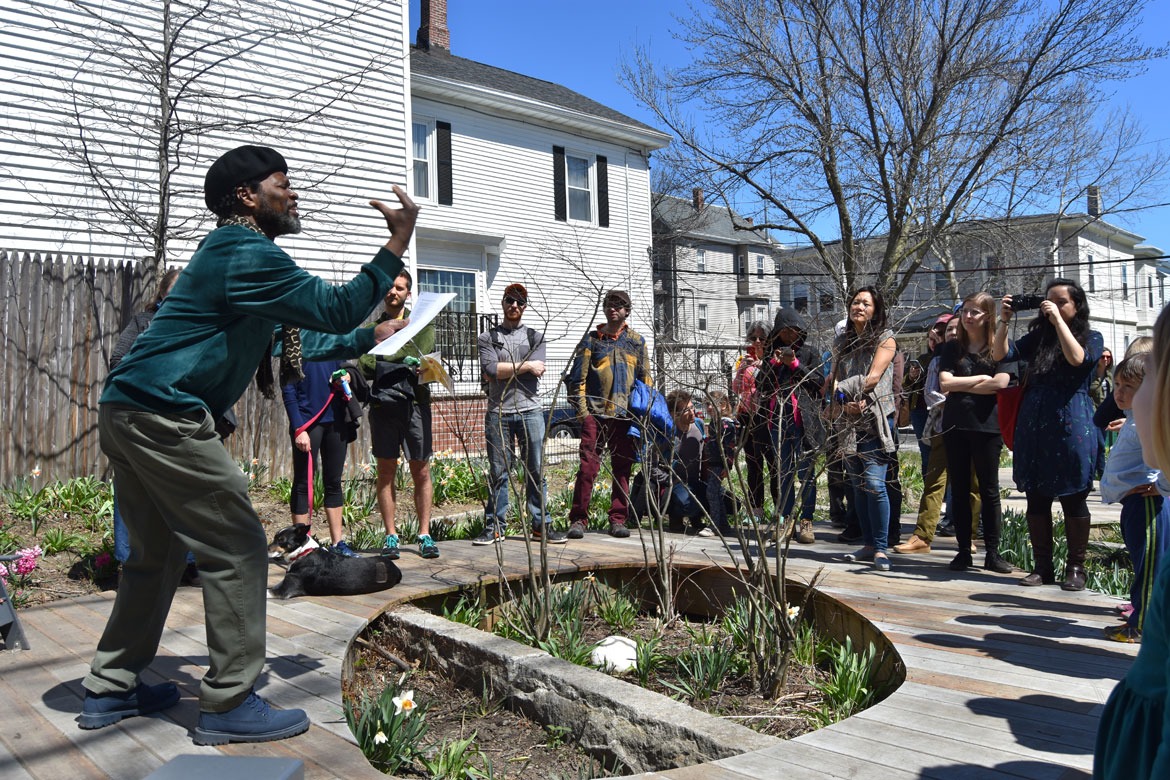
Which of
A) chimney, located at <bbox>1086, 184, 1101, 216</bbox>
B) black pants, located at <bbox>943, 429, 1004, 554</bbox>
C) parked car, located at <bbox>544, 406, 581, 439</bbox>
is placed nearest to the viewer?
black pants, located at <bbox>943, 429, 1004, 554</bbox>

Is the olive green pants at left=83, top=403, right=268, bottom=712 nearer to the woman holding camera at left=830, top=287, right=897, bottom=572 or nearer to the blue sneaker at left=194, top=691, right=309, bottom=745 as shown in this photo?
the blue sneaker at left=194, top=691, right=309, bottom=745

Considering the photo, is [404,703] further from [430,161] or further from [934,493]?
[430,161]

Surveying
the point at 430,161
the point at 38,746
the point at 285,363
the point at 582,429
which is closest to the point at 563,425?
the point at 582,429

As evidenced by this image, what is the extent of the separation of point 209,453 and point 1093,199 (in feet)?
109

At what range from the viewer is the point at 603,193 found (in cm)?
2183

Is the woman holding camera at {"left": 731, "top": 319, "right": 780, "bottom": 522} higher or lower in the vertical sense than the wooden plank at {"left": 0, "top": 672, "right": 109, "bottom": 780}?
higher

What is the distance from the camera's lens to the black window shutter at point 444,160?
61.5ft

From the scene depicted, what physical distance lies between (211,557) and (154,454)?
40 centimetres

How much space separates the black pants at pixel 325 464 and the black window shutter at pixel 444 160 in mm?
13692

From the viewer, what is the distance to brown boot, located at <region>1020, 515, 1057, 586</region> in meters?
5.08

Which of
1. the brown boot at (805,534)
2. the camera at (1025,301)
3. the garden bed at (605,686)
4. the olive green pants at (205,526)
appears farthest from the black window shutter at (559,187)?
the olive green pants at (205,526)

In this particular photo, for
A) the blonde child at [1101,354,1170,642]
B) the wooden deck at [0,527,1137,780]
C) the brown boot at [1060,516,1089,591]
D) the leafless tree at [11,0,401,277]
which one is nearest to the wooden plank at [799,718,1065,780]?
the wooden deck at [0,527,1137,780]

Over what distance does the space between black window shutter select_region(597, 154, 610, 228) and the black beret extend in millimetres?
18856

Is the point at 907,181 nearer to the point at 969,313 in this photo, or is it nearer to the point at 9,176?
the point at 969,313
